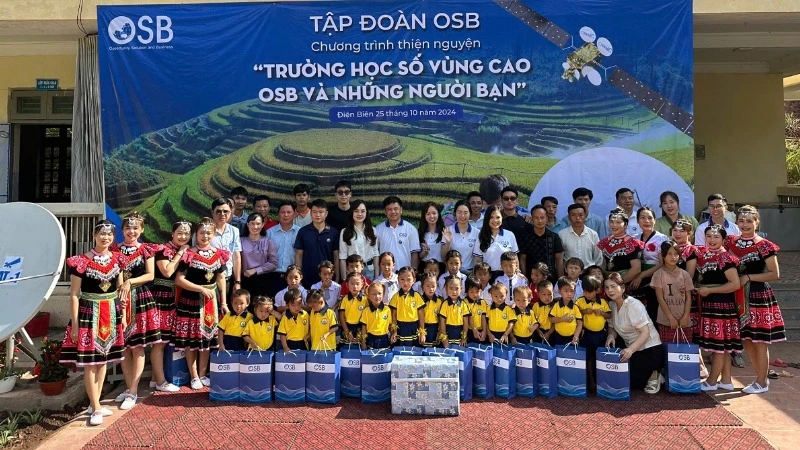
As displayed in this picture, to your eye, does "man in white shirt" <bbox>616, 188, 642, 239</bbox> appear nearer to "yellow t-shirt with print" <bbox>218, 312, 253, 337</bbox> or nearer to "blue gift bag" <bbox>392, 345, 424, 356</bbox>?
"blue gift bag" <bbox>392, 345, 424, 356</bbox>

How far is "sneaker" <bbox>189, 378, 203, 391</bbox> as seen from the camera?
450cm

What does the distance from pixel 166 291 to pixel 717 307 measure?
416cm

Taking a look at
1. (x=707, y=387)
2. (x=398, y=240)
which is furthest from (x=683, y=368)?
(x=398, y=240)

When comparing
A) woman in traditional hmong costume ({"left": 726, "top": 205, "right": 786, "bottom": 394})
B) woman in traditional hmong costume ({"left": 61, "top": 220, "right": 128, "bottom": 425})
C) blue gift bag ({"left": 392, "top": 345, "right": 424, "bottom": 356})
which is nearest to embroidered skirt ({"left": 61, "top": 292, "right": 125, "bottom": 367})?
woman in traditional hmong costume ({"left": 61, "top": 220, "right": 128, "bottom": 425})

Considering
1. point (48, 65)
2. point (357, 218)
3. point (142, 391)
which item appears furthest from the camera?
point (48, 65)

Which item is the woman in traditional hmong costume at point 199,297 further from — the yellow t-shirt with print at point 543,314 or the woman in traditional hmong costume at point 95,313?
the yellow t-shirt with print at point 543,314

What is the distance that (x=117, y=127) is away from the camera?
6.12 meters

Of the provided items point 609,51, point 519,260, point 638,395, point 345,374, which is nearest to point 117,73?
point 345,374

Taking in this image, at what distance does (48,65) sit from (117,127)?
9.43ft

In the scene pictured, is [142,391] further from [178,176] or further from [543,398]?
[543,398]

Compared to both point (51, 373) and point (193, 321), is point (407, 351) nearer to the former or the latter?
point (193, 321)

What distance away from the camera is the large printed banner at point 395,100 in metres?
5.98

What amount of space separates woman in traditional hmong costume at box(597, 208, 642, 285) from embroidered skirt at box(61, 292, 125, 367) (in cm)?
375

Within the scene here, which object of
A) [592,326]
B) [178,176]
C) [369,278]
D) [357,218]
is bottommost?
[592,326]
